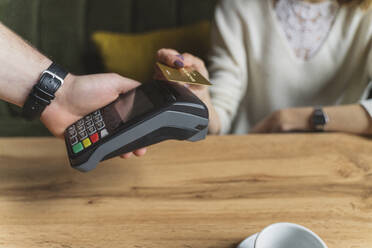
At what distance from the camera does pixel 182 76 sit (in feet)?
1.83

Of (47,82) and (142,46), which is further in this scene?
(142,46)

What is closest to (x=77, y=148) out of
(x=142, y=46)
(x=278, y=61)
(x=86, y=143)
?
(x=86, y=143)

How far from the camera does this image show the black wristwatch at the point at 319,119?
764 mm

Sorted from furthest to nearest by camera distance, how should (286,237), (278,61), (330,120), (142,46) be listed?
(142,46), (278,61), (330,120), (286,237)

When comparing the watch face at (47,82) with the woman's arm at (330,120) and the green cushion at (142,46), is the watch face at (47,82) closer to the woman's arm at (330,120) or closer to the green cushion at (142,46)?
the woman's arm at (330,120)

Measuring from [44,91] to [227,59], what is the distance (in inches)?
19.9

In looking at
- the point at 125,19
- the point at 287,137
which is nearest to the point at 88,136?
the point at 287,137

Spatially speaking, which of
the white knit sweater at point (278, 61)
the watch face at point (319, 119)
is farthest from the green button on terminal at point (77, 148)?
the watch face at point (319, 119)

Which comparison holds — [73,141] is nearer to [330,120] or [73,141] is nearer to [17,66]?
[17,66]

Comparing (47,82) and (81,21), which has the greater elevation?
(47,82)

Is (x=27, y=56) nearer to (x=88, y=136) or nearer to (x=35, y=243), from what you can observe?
(x=88, y=136)

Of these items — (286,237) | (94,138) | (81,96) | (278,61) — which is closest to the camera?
(286,237)

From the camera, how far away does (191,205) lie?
542mm

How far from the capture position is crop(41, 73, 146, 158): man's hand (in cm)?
63
